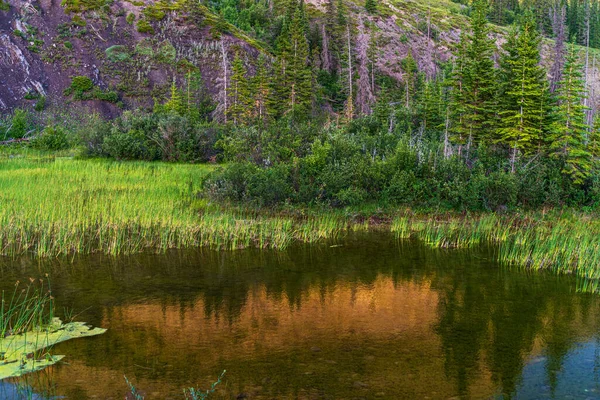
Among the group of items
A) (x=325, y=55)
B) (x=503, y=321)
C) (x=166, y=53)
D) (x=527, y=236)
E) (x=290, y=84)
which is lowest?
(x=503, y=321)

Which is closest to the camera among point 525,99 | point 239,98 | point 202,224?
point 202,224

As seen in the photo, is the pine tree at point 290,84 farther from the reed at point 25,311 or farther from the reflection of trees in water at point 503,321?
the reed at point 25,311

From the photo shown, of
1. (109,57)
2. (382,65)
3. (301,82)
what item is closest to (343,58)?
(382,65)

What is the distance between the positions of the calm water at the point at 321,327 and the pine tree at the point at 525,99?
11.5 metres

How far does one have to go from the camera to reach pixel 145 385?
849cm

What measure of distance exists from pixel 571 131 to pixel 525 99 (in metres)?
2.89

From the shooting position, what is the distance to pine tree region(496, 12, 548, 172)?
2542 centimetres

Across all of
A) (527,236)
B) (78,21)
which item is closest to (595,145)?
(527,236)

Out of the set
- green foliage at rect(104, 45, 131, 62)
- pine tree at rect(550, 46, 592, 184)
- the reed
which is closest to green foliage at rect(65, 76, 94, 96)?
green foliage at rect(104, 45, 131, 62)

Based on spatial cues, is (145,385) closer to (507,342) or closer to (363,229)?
(507,342)

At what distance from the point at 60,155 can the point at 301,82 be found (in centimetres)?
2313

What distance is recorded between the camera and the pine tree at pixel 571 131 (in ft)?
77.5

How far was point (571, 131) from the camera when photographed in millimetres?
23984

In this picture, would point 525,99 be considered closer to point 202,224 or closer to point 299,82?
point 202,224
